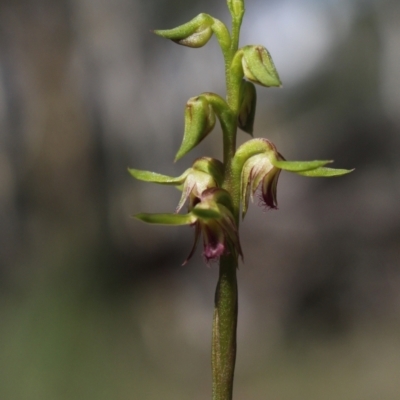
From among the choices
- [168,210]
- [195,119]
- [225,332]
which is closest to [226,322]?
[225,332]

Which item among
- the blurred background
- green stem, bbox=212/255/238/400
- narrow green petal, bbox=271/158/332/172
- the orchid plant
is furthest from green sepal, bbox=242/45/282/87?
the blurred background

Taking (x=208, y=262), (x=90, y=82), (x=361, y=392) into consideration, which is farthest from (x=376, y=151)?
(x=208, y=262)

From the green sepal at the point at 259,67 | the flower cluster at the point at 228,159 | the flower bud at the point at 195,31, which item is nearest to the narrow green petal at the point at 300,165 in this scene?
the flower cluster at the point at 228,159

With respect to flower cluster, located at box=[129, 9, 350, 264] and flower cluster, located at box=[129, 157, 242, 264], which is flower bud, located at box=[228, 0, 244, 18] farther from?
→ flower cluster, located at box=[129, 157, 242, 264]

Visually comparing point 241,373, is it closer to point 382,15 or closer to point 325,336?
point 325,336

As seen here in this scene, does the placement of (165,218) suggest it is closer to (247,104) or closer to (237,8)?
(247,104)
